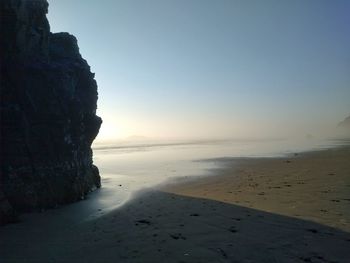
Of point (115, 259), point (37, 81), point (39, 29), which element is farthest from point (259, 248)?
point (39, 29)

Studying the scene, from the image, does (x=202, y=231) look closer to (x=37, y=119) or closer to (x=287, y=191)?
(x=287, y=191)

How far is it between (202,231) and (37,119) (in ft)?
28.5

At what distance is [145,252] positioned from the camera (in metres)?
8.03

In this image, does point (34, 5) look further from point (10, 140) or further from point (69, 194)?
point (69, 194)

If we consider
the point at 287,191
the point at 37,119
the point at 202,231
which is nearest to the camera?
the point at 202,231

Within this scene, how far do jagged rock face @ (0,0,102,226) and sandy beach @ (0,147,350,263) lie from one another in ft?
4.49

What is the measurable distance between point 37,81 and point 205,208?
8.84 meters

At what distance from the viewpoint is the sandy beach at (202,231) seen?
7.80 metres

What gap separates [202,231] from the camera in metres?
9.50

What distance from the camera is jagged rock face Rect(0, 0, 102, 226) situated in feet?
41.1

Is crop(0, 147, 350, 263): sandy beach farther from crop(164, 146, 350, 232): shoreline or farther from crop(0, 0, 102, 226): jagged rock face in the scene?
crop(0, 0, 102, 226): jagged rock face

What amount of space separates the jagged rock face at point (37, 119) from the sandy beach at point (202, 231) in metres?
1.37

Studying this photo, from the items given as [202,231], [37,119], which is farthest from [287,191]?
[37,119]

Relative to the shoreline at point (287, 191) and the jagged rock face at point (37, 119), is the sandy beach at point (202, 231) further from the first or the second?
the jagged rock face at point (37, 119)
